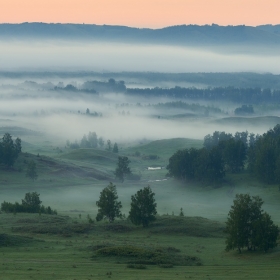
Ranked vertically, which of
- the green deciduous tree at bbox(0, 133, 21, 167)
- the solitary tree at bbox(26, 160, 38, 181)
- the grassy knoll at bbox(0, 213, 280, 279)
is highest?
the green deciduous tree at bbox(0, 133, 21, 167)

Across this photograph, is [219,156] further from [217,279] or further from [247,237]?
[217,279]

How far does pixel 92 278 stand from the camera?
61406mm

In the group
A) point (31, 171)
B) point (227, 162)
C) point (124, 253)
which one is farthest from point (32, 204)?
point (227, 162)

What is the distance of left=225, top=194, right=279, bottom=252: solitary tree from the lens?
76.9 meters

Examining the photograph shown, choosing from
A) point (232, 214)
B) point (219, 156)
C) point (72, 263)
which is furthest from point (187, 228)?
point (219, 156)

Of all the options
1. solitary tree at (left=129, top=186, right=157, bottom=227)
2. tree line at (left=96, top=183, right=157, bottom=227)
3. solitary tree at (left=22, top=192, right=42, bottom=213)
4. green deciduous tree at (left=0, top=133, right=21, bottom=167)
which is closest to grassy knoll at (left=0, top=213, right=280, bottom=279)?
solitary tree at (left=129, top=186, right=157, bottom=227)

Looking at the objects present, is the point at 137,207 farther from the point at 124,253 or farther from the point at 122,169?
the point at 122,169

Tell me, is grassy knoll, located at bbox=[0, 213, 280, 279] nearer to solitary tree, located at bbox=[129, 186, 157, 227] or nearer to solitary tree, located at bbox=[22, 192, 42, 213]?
solitary tree, located at bbox=[129, 186, 157, 227]

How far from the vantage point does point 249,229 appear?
78625 mm

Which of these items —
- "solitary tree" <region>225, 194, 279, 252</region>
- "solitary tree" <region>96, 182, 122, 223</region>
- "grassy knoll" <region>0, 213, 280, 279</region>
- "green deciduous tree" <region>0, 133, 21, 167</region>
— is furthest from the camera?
"green deciduous tree" <region>0, 133, 21, 167</region>

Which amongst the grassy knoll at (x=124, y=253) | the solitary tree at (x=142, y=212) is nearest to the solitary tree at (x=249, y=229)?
the grassy knoll at (x=124, y=253)

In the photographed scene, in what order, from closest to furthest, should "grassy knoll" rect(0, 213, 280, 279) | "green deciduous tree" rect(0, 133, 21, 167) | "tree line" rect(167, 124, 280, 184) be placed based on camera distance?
"grassy knoll" rect(0, 213, 280, 279), "tree line" rect(167, 124, 280, 184), "green deciduous tree" rect(0, 133, 21, 167)

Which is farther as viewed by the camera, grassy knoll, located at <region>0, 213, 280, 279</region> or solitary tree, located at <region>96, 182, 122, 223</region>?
solitary tree, located at <region>96, 182, 122, 223</region>

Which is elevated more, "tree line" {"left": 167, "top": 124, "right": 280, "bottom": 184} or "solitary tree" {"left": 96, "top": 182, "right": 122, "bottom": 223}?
"tree line" {"left": 167, "top": 124, "right": 280, "bottom": 184}
